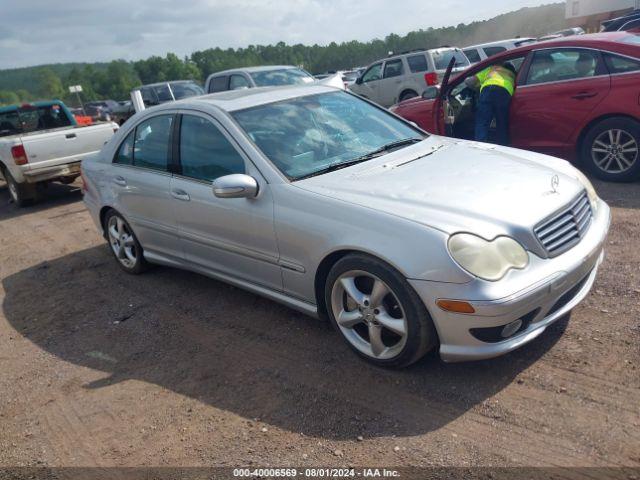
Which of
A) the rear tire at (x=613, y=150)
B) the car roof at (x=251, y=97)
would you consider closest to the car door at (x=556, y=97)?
the rear tire at (x=613, y=150)

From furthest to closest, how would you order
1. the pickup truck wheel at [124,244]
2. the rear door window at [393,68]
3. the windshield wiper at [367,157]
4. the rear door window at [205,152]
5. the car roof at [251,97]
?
the rear door window at [393,68], the pickup truck wheel at [124,244], the car roof at [251,97], the rear door window at [205,152], the windshield wiper at [367,157]

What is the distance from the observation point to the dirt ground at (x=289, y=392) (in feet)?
8.95

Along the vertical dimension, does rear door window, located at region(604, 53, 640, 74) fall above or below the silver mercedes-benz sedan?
above

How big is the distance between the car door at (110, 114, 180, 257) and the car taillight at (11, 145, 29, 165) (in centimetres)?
495

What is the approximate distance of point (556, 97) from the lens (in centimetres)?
647

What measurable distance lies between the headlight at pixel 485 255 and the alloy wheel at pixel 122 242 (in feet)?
11.6

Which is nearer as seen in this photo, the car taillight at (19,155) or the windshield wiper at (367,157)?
the windshield wiper at (367,157)

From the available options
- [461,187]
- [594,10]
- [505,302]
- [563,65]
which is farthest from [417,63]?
[594,10]

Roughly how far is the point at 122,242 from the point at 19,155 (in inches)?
197

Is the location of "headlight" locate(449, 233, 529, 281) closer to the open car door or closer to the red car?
the red car

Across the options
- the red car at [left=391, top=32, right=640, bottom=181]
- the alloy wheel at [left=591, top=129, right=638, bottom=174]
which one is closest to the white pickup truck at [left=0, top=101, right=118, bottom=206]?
the red car at [left=391, top=32, right=640, bottom=181]

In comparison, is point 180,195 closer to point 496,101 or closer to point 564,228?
point 564,228

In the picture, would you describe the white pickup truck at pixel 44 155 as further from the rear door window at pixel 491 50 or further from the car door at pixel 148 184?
the rear door window at pixel 491 50

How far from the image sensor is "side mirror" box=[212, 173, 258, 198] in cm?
362
